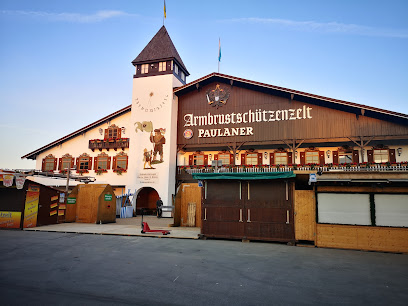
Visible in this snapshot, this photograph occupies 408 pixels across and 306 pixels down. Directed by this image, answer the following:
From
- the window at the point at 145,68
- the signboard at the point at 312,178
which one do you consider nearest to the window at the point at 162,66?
the window at the point at 145,68

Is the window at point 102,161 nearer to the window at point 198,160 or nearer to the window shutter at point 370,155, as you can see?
the window at point 198,160

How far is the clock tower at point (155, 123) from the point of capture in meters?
29.5

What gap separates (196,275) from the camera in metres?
7.40

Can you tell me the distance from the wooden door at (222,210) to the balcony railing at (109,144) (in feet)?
67.7

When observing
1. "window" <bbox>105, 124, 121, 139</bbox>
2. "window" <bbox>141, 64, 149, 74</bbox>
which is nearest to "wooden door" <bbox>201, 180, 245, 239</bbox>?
"window" <bbox>141, 64, 149, 74</bbox>

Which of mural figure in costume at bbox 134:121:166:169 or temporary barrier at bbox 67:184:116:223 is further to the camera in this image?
mural figure in costume at bbox 134:121:166:169

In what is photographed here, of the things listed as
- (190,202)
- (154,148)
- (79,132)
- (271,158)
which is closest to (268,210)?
(190,202)

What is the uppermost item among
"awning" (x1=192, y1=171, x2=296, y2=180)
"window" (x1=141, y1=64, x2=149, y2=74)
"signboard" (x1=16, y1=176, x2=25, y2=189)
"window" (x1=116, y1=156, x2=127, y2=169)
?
"window" (x1=141, y1=64, x2=149, y2=74)

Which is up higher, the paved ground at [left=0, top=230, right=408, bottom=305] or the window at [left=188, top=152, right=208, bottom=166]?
the window at [left=188, top=152, right=208, bottom=166]

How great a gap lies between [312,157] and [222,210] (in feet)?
56.2

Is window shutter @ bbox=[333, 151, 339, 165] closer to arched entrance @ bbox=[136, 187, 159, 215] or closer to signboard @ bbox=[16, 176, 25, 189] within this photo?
arched entrance @ bbox=[136, 187, 159, 215]

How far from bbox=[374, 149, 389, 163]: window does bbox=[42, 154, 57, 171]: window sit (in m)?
33.0

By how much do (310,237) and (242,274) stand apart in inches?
222

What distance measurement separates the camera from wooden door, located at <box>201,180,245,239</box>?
43.4 feet
